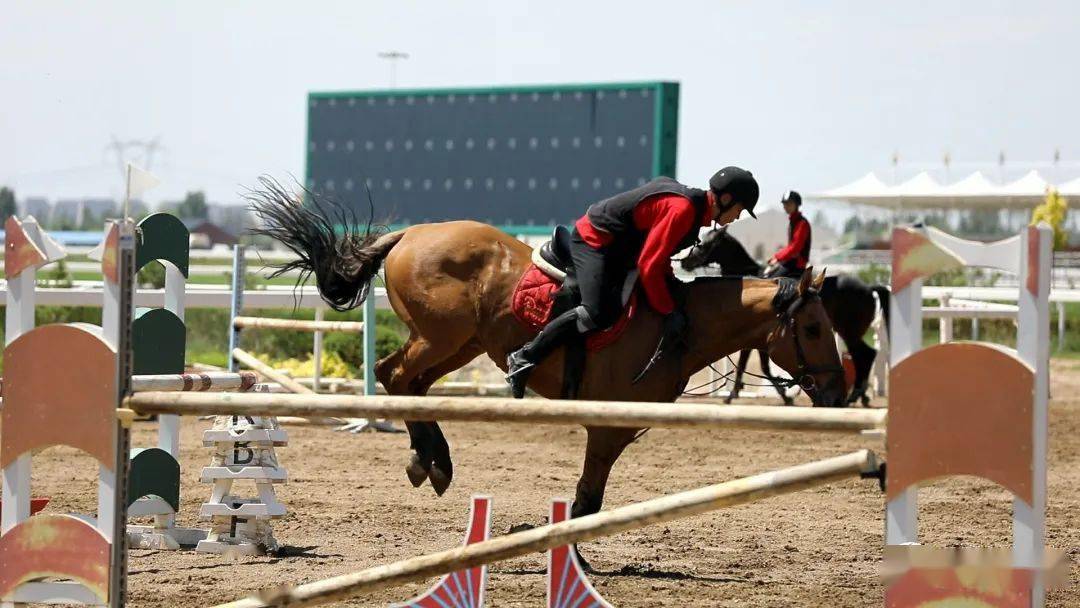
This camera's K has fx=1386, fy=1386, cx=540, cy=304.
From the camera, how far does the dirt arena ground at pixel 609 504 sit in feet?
17.5

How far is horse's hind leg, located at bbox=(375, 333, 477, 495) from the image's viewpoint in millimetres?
6518

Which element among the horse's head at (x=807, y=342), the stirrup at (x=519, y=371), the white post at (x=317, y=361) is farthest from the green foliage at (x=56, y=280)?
the horse's head at (x=807, y=342)

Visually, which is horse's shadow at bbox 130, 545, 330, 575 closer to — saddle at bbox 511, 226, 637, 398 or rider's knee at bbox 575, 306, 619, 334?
saddle at bbox 511, 226, 637, 398

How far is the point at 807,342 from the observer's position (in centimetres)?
597

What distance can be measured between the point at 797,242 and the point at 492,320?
565cm

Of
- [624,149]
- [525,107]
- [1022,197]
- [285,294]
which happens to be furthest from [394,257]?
[1022,197]

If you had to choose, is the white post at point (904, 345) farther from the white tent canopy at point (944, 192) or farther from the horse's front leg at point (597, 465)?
the white tent canopy at point (944, 192)

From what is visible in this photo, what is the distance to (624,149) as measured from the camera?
33062 millimetres

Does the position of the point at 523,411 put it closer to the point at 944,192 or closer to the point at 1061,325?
the point at 1061,325

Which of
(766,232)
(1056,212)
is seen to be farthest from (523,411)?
(766,232)

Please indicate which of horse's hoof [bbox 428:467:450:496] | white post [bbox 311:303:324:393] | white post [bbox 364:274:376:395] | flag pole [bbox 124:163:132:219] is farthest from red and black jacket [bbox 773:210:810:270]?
flag pole [bbox 124:163:132:219]

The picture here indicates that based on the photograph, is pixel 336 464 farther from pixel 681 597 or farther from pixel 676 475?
pixel 681 597

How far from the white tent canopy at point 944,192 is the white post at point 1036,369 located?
138 feet

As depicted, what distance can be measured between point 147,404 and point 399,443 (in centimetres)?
655
